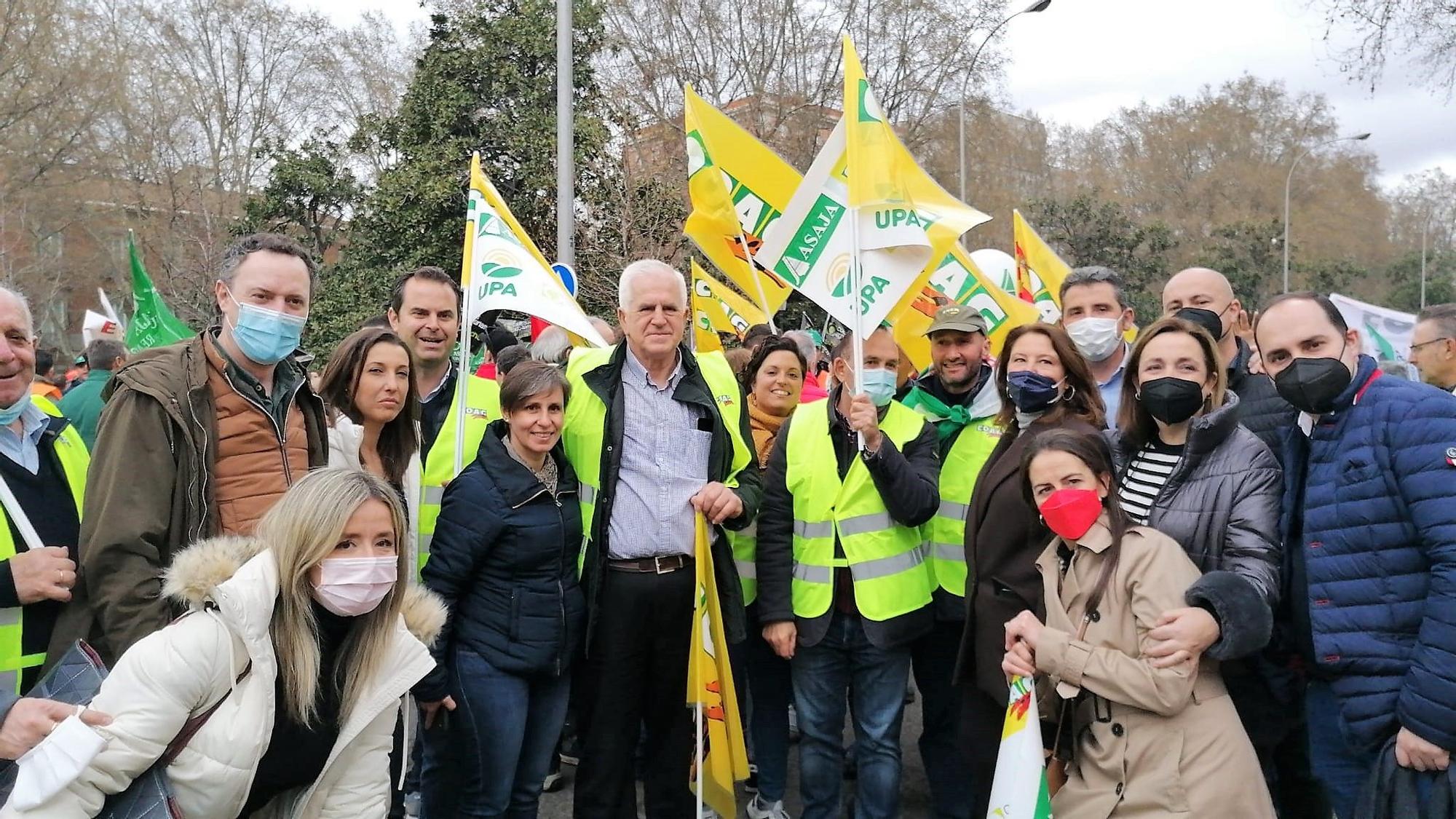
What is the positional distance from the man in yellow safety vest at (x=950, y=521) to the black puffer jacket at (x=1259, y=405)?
3.03 feet

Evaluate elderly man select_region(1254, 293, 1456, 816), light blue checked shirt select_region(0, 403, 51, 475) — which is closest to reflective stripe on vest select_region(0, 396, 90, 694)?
light blue checked shirt select_region(0, 403, 51, 475)

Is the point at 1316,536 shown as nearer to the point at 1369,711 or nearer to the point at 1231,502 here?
the point at 1231,502

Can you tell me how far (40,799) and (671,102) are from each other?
21.5 metres

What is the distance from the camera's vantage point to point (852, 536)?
4023 millimetres

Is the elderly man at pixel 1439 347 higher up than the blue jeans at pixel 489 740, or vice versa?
the elderly man at pixel 1439 347

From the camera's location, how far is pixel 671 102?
73.4 ft

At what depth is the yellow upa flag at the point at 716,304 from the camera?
365 inches

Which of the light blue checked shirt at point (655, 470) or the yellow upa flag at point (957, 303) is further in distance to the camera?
the yellow upa flag at point (957, 303)

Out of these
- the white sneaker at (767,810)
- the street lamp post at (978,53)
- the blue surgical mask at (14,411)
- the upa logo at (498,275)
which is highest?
the street lamp post at (978,53)

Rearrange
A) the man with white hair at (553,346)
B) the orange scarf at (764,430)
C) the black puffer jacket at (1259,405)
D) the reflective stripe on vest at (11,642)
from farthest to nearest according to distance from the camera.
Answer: the man with white hair at (553,346) < the orange scarf at (764,430) < the black puffer jacket at (1259,405) < the reflective stripe on vest at (11,642)

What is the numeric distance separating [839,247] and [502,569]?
194 centimetres

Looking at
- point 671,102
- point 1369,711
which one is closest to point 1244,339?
point 1369,711

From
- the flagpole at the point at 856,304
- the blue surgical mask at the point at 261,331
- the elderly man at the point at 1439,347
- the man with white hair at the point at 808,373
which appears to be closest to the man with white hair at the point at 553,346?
the man with white hair at the point at 808,373

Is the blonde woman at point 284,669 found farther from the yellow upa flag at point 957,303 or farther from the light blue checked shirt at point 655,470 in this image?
the yellow upa flag at point 957,303
